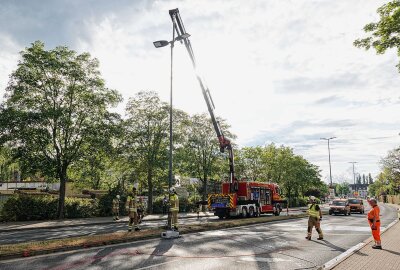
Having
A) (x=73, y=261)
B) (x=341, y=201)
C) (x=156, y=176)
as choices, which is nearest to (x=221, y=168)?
(x=156, y=176)

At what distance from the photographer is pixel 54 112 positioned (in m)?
24.5

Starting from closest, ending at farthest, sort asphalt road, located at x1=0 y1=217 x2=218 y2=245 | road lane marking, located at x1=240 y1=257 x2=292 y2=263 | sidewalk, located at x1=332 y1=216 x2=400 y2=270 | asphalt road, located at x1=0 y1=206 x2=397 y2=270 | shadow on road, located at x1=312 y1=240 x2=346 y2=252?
sidewalk, located at x1=332 y1=216 x2=400 y2=270, asphalt road, located at x1=0 y1=206 x2=397 y2=270, road lane marking, located at x1=240 y1=257 x2=292 y2=263, shadow on road, located at x1=312 y1=240 x2=346 y2=252, asphalt road, located at x1=0 y1=217 x2=218 y2=245

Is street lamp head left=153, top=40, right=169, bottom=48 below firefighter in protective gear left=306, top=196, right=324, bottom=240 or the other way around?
the other way around

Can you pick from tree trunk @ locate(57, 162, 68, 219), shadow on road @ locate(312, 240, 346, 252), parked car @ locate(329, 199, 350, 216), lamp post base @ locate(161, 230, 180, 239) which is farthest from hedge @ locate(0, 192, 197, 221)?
shadow on road @ locate(312, 240, 346, 252)

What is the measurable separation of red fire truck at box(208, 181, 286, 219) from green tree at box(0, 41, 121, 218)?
33.6ft

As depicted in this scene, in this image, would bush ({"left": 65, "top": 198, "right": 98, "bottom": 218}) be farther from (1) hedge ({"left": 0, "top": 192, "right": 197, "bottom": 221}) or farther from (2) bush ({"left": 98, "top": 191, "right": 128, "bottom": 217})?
(2) bush ({"left": 98, "top": 191, "right": 128, "bottom": 217})

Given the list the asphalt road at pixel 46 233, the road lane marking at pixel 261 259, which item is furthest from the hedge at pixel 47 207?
the road lane marking at pixel 261 259

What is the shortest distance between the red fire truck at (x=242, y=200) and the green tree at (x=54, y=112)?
33.6ft

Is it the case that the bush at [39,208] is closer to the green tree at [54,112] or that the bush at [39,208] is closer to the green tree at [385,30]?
the green tree at [54,112]

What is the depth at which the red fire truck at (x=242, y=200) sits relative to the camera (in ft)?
85.0

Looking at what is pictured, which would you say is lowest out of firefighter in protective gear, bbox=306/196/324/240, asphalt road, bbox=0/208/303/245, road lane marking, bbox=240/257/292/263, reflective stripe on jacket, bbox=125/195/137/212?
asphalt road, bbox=0/208/303/245

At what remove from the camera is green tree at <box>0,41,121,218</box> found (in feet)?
79.7

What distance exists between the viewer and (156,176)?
121 feet

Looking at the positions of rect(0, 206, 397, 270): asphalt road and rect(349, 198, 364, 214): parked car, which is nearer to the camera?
rect(0, 206, 397, 270): asphalt road
